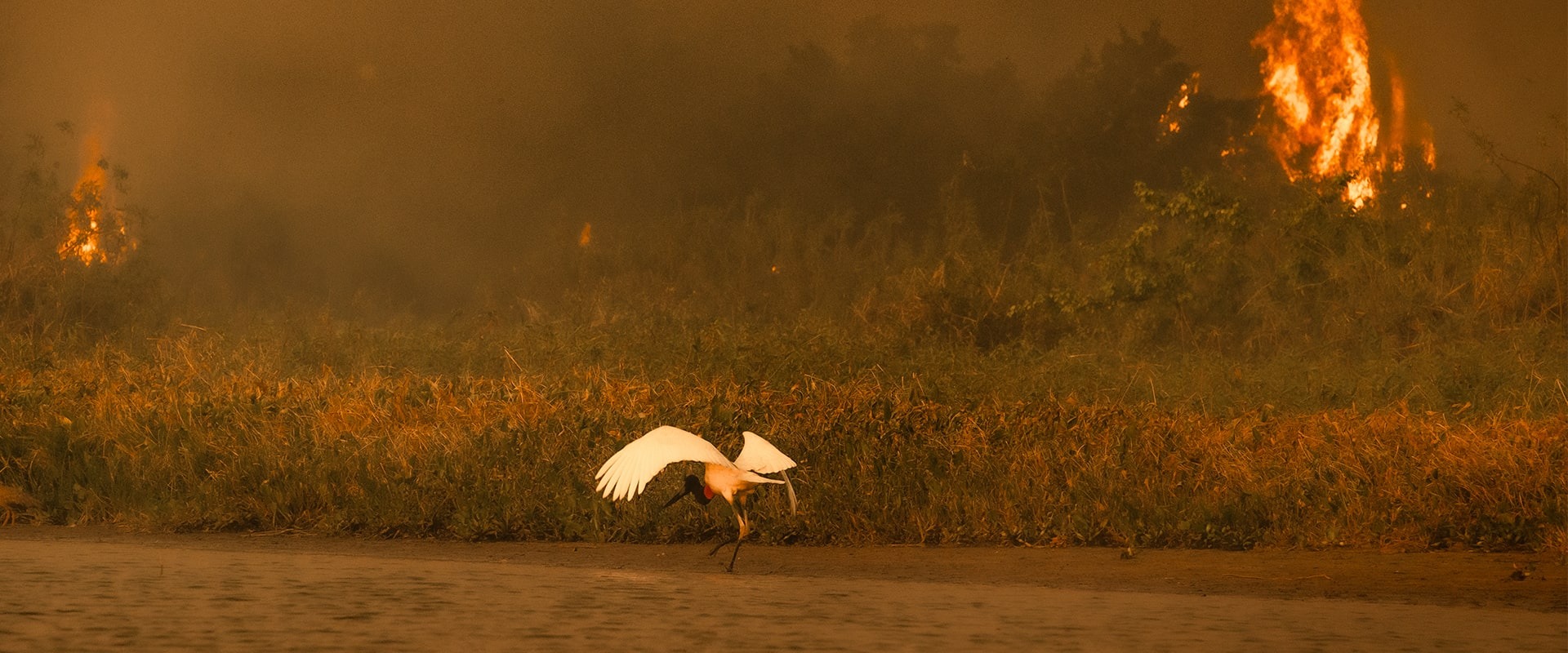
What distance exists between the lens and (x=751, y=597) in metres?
8.55

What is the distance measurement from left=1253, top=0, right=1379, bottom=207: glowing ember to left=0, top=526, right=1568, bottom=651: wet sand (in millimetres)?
19400

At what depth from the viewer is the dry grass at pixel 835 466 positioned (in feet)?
33.0

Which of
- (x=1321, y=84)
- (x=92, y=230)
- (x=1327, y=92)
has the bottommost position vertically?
(x=92, y=230)

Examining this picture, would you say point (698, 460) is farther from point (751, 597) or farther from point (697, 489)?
point (751, 597)

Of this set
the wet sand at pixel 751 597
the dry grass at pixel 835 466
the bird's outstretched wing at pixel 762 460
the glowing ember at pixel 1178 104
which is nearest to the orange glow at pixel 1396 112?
the glowing ember at pixel 1178 104

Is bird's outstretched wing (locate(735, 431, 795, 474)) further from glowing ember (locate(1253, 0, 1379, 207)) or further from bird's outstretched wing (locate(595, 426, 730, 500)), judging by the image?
glowing ember (locate(1253, 0, 1379, 207))

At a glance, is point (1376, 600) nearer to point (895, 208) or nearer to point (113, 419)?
point (113, 419)

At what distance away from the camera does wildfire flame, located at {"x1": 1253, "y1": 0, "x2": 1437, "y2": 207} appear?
28.4 meters

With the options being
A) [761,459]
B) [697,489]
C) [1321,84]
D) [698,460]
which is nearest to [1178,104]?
[1321,84]

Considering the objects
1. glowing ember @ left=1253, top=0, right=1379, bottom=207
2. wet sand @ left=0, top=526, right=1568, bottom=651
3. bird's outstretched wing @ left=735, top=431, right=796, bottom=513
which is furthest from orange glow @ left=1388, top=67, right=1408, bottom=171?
bird's outstretched wing @ left=735, top=431, right=796, bottom=513

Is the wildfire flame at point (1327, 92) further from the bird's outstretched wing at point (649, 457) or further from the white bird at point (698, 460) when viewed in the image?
the bird's outstretched wing at point (649, 457)

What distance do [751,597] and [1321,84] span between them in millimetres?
24070

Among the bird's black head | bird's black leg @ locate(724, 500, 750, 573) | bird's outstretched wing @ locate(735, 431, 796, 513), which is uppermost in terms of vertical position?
bird's outstretched wing @ locate(735, 431, 796, 513)

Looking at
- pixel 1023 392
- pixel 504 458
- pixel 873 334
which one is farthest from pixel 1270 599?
pixel 873 334
